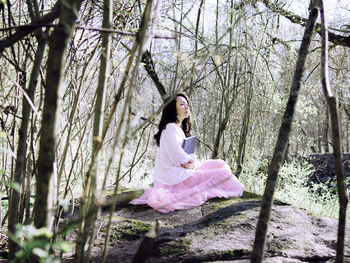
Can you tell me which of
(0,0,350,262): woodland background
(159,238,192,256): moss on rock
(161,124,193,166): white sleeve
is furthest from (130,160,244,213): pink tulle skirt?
(159,238,192,256): moss on rock

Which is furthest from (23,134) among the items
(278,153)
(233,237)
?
(233,237)

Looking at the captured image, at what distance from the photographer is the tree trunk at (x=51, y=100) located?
1033 millimetres

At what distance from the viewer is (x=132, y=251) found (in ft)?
7.67

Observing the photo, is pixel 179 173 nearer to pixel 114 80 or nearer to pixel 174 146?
pixel 174 146

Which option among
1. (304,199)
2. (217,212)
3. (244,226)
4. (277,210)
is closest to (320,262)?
(244,226)

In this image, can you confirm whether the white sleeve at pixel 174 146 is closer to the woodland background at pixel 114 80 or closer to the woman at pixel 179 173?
the woman at pixel 179 173

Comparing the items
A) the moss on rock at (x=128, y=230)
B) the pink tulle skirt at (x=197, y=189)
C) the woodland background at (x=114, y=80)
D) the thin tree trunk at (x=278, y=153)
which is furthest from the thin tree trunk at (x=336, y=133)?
the pink tulle skirt at (x=197, y=189)

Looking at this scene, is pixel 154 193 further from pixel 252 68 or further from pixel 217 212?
pixel 252 68

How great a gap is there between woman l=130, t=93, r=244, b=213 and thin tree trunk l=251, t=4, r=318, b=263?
2451mm

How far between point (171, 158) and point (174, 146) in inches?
5.4

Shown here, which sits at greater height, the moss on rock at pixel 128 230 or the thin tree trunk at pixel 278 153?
the thin tree trunk at pixel 278 153

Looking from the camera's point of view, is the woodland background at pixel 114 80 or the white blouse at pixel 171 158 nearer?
the woodland background at pixel 114 80

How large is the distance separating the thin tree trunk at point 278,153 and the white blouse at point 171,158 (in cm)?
273

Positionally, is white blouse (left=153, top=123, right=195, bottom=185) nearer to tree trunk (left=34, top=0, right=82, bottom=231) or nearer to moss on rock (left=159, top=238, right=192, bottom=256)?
moss on rock (left=159, top=238, right=192, bottom=256)
